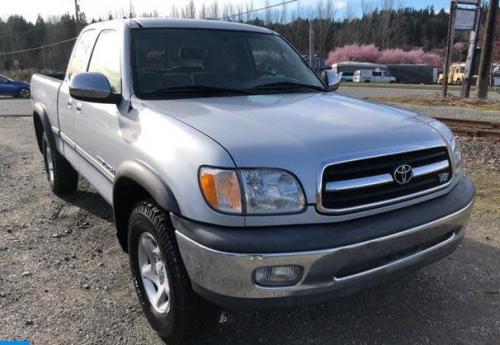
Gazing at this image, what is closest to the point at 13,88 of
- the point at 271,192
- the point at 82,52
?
the point at 82,52

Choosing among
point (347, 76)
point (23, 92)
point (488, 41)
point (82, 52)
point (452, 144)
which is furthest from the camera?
point (347, 76)

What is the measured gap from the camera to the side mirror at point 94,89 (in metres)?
3.33

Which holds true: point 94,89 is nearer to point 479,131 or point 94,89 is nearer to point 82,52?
point 82,52

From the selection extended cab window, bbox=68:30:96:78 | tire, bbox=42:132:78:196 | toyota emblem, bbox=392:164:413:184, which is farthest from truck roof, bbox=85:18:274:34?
toyota emblem, bbox=392:164:413:184

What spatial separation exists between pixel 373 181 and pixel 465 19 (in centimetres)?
2132

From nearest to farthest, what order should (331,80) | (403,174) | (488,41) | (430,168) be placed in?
(403,174), (430,168), (331,80), (488,41)

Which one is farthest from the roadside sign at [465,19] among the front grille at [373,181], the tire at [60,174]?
the front grille at [373,181]

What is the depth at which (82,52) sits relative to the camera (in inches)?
194

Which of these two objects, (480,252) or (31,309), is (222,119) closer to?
(31,309)

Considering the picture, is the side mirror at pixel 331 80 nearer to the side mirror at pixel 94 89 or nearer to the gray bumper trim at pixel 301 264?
the side mirror at pixel 94 89

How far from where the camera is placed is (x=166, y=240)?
2.64 metres

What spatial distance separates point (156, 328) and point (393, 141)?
5.74 ft

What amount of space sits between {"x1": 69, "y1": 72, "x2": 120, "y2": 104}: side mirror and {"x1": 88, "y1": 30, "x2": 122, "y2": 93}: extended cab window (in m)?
0.13

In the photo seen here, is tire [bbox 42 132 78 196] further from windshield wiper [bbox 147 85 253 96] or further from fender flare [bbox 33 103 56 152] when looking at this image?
windshield wiper [bbox 147 85 253 96]
